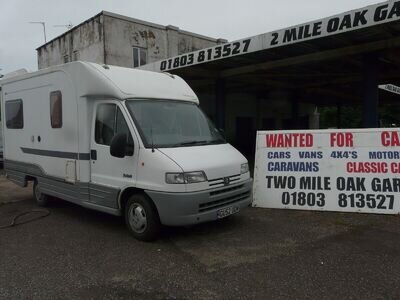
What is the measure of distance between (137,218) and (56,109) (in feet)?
9.11

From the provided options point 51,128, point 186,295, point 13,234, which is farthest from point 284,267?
Result: point 51,128

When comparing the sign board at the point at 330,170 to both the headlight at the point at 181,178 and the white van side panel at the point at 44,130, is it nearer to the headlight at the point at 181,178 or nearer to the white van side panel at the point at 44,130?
the headlight at the point at 181,178

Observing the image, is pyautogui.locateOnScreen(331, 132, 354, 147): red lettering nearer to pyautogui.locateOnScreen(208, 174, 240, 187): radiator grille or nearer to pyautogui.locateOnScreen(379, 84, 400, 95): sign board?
pyautogui.locateOnScreen(208, 174, 240, 187): radiator grille

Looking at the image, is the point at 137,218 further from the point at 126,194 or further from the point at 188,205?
the point at 188,205

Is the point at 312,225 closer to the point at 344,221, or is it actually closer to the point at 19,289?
the point at 344,221

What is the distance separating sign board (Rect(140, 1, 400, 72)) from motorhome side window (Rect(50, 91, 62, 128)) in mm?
5734

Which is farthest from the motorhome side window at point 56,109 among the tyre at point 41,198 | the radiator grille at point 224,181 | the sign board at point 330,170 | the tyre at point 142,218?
the sign board at point 330,170

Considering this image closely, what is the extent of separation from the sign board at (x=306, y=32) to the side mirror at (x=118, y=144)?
5.86 m

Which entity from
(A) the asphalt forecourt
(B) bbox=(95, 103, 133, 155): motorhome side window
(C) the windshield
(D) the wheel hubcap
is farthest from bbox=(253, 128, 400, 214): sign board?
(B) bbox=(95, 103, 133, 155): motorhome side window

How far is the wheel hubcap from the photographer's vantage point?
5.33 m

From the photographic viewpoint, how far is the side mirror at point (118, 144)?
5207 mm

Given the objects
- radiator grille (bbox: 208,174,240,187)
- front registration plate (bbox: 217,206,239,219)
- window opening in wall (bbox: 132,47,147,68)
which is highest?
window opening in wall (bbox: 132,47,147,68)

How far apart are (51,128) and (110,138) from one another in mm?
1842

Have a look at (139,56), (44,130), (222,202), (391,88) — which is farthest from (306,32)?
(391,88)
